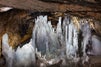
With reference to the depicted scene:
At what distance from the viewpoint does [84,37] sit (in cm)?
758

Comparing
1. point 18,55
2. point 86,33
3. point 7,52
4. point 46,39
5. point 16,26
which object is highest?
point 16,26

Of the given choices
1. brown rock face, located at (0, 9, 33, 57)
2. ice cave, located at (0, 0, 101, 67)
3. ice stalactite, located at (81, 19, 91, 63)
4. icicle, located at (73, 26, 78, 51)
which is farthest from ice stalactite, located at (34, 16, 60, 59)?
ice stalactite, located at (81, 19, 91, 63)

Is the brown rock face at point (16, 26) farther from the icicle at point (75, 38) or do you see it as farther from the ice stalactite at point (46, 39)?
the icicle at point (75, 38)

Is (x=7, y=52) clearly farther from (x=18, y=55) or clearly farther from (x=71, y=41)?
(x=71, y=41)

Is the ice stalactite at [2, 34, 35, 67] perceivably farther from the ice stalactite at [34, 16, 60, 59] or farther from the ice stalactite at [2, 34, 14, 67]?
the ice stalactite at [34, 16, 60, 59]

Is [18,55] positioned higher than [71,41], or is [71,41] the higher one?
[71,41]

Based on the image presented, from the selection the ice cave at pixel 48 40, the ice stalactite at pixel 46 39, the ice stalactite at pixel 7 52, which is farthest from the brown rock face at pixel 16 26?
the ice stalactite at pixel 46 39

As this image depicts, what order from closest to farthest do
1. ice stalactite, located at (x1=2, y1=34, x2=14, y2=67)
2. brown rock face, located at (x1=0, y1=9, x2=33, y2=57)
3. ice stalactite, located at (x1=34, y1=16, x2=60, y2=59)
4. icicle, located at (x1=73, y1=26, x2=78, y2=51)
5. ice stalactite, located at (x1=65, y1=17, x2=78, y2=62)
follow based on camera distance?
brown rock face, located at (x1=0, y1=9, x2=33, y2=57) < ice stalactite, located at (x1=2, y1=34, x2=14, y2=67) < ice stalactite, located at (x1=34, y1=16, x2=60, y2=59) < ice stalactite, located at (x1=65, y1=17, x2=78, y2=62) < icicle, located at (x1=73, y1=26, x2=78, y2=51)

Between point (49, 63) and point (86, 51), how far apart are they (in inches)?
61.2

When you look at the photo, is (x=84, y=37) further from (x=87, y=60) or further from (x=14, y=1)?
(x=14, y=1)

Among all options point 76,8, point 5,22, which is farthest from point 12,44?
point 76,8

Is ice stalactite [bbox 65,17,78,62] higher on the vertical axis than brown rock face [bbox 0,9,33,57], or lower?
lower

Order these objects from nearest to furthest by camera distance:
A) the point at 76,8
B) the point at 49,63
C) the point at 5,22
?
the point at 76,8, the point at 5,22, the point at 49,63

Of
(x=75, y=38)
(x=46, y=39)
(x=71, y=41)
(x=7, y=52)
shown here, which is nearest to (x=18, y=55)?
(x=7, y=52)
